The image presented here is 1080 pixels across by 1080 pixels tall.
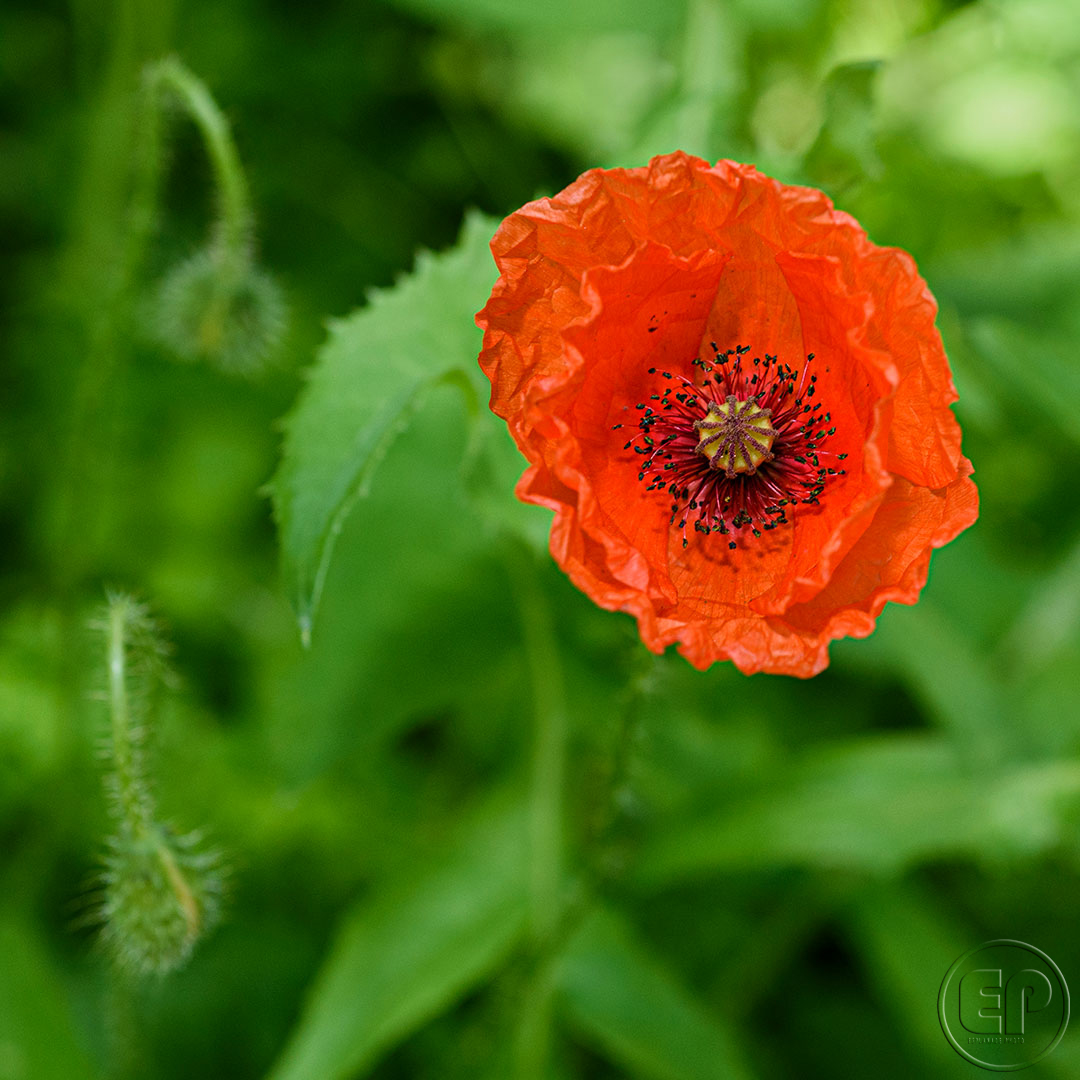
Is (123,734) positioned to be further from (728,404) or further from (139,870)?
(728,404)

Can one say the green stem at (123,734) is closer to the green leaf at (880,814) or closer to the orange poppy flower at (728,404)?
the orange poppy flower at (728,404)

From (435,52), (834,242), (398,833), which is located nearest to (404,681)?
(398,833)

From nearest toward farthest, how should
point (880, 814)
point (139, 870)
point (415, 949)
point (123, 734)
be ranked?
point (123, 734) < point (139, 870) < point (415, 949) < point (880, 814)

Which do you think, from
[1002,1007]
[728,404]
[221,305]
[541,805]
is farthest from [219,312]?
[1002,1007]

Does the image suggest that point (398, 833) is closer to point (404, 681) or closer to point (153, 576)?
point (404, 681)

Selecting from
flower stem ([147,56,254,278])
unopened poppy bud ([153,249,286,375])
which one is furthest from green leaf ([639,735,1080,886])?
flower stem ([147,56,254,278])

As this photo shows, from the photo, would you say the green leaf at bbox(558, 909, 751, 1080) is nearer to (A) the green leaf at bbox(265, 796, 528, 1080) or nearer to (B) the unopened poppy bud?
(A) the green leaf at bbox(265, 796, 528, 1080)
